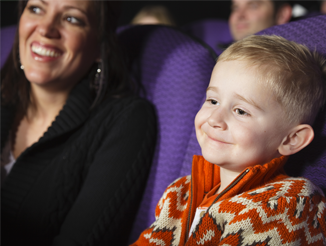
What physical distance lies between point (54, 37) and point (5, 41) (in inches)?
37.7

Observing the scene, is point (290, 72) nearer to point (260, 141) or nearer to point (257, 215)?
point (260, 141)

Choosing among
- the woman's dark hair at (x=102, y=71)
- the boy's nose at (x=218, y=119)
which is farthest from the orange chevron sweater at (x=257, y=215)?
the woman's dark hair at (x=102, y=71)

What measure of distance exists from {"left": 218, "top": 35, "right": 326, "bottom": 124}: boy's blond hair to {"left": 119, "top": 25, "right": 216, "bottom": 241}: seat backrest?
1.00ft

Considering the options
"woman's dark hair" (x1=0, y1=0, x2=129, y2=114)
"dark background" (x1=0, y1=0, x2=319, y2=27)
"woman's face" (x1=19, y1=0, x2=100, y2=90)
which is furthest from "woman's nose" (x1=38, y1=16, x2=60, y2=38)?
"dark background" (x1=0, y1=0, x2=319, y2=27)

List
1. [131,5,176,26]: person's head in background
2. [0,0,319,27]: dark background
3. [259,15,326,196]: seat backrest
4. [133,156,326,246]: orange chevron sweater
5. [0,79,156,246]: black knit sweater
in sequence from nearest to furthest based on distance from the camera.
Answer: [133,156,326,246]: orange chevron sweater
[259,15,326,196]: seat backrest
[0,79,156,246]: black knit sweater
[131,5,176,26]: person's head in background
[0,0,319,27]: dark background

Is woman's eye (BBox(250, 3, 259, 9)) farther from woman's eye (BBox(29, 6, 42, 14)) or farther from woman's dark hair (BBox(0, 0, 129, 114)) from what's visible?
woman's eye (BBox(29, 6, 42, 14))

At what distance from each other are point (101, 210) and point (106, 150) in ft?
0.61

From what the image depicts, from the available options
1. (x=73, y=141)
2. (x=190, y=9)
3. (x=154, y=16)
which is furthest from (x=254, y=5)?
(x=73, y=141)

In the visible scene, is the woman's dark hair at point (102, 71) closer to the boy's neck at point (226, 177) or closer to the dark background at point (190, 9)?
the boy's neck at point (226, 177)

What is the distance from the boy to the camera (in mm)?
600

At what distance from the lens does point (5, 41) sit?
1847 millimetres

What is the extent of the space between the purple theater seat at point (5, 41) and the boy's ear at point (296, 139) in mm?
1614

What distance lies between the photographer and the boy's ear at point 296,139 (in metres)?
0.69

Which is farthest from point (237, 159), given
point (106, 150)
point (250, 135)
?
point (106, 150)
